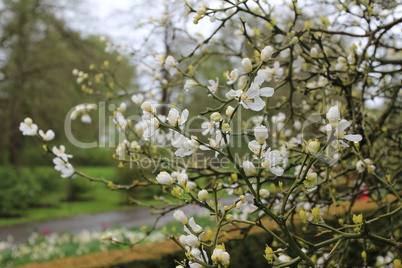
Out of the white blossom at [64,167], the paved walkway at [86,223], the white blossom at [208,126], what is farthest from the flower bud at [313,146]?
the paved walkway at [86,223]

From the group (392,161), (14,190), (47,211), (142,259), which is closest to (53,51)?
(14,190)

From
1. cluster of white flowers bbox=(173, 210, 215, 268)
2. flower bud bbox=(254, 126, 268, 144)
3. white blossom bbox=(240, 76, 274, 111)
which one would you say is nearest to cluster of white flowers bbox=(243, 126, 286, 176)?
flower bud bbox=(254, 126, 268, 144)

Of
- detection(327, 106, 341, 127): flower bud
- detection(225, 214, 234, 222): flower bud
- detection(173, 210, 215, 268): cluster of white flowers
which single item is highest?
detection(327, 106, 341, 127): flower bud

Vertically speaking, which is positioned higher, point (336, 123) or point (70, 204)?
point (336, 123)

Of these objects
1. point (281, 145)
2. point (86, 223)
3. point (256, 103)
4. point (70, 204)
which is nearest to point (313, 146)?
point (256, 103)

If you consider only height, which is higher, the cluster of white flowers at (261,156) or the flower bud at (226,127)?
the flower bud at (226,127)

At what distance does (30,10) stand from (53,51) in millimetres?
1359

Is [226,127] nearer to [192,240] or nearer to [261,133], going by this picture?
[261,133]

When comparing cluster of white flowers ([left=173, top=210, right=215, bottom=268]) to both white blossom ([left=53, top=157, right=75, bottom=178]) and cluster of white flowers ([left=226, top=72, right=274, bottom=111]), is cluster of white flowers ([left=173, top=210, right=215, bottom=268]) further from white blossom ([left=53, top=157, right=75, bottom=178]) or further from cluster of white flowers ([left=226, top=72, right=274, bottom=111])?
white blossom ([left=53, top=157, right=75, bottom=178])

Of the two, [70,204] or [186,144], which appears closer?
[186,144]

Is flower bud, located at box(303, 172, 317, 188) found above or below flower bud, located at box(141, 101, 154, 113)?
below

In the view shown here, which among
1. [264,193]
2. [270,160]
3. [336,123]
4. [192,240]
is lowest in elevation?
[192,240]

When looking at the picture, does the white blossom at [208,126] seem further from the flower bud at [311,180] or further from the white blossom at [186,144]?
the flower bud at [311,180]

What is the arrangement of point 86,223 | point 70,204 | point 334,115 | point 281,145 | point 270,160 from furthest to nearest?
point 70,204
point 86,223
point 281,145
point 270,160
point 334,115
